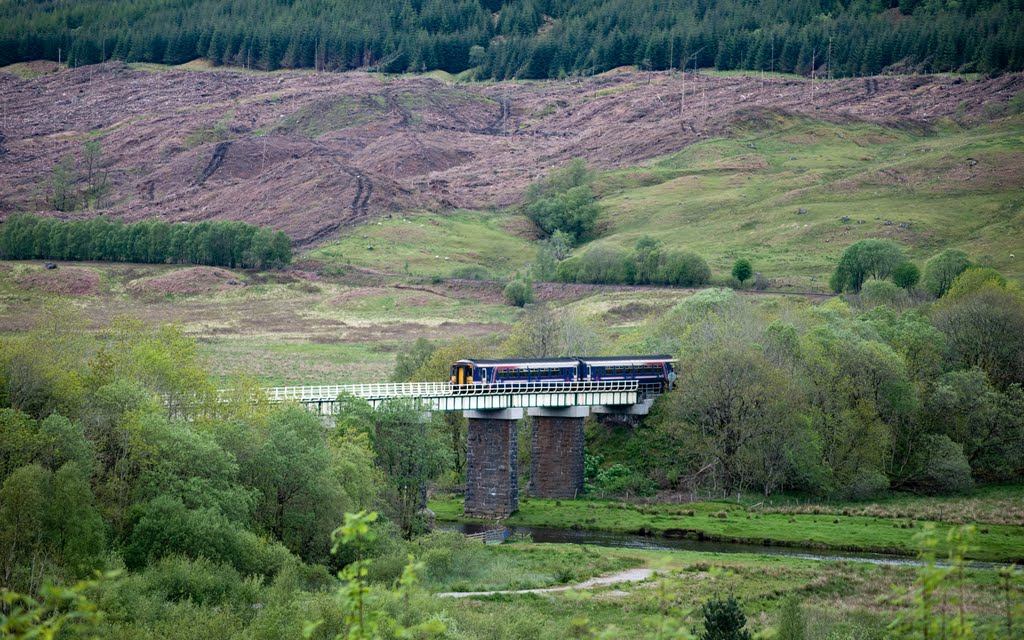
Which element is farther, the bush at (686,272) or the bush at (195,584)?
the bush at (686,272)

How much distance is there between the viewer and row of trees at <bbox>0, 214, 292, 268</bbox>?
183 metres

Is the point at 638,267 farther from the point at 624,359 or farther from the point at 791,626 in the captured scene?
the point at 791,626

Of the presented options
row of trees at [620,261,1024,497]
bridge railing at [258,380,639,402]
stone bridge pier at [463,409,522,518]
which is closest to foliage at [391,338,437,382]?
bridge railing at [258,380,639,402]

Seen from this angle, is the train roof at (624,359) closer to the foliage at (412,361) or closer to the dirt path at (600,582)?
the foliage at (412,361)

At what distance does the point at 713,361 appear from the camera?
3253 inches

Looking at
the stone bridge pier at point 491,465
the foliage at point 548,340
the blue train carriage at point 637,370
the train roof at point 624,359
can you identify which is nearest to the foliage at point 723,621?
the stone bridge pier at point 491,465

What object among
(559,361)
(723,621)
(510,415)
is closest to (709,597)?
(723,621)

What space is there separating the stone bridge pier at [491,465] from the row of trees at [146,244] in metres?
114

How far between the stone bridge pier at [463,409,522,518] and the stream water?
216 cm

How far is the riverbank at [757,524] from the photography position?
68.1 meters

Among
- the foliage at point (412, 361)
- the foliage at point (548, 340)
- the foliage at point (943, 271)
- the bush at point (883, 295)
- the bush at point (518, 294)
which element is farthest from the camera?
the bush at point (518, 294)

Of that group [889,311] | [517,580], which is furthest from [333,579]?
[889,311]

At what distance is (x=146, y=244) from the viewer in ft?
605

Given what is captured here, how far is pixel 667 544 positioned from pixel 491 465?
1343cm
